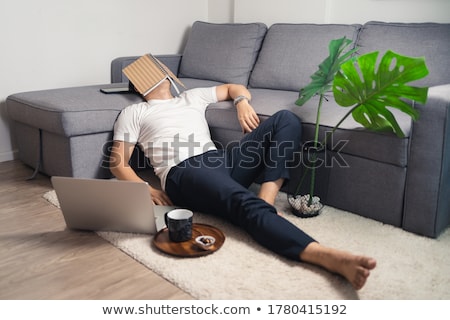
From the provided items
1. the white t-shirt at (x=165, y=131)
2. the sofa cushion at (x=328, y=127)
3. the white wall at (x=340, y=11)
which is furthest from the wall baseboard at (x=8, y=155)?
the white wall at (x=340, y=11)

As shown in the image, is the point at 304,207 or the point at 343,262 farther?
the point at 304,207

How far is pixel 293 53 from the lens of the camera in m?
2.60

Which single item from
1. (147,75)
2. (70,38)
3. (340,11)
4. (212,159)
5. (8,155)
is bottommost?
(8,155)

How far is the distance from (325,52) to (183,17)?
1.41 metres

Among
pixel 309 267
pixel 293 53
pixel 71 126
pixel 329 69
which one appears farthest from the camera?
pixel 293 53

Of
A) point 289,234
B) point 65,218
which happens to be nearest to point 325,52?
point 289,234

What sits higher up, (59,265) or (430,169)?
(430,169)

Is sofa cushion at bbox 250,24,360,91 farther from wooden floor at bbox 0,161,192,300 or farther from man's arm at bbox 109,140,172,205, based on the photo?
wooden floor at bbox 0,161,192,300

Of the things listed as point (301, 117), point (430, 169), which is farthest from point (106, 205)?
point (430, 169)

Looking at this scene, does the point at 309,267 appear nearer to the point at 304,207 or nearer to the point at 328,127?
the point at 304,207

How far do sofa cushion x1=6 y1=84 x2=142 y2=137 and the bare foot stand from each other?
1.23m

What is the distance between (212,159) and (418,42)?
1181 mm

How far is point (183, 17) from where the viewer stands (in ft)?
11.4

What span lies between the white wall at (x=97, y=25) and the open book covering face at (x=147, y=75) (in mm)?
934
